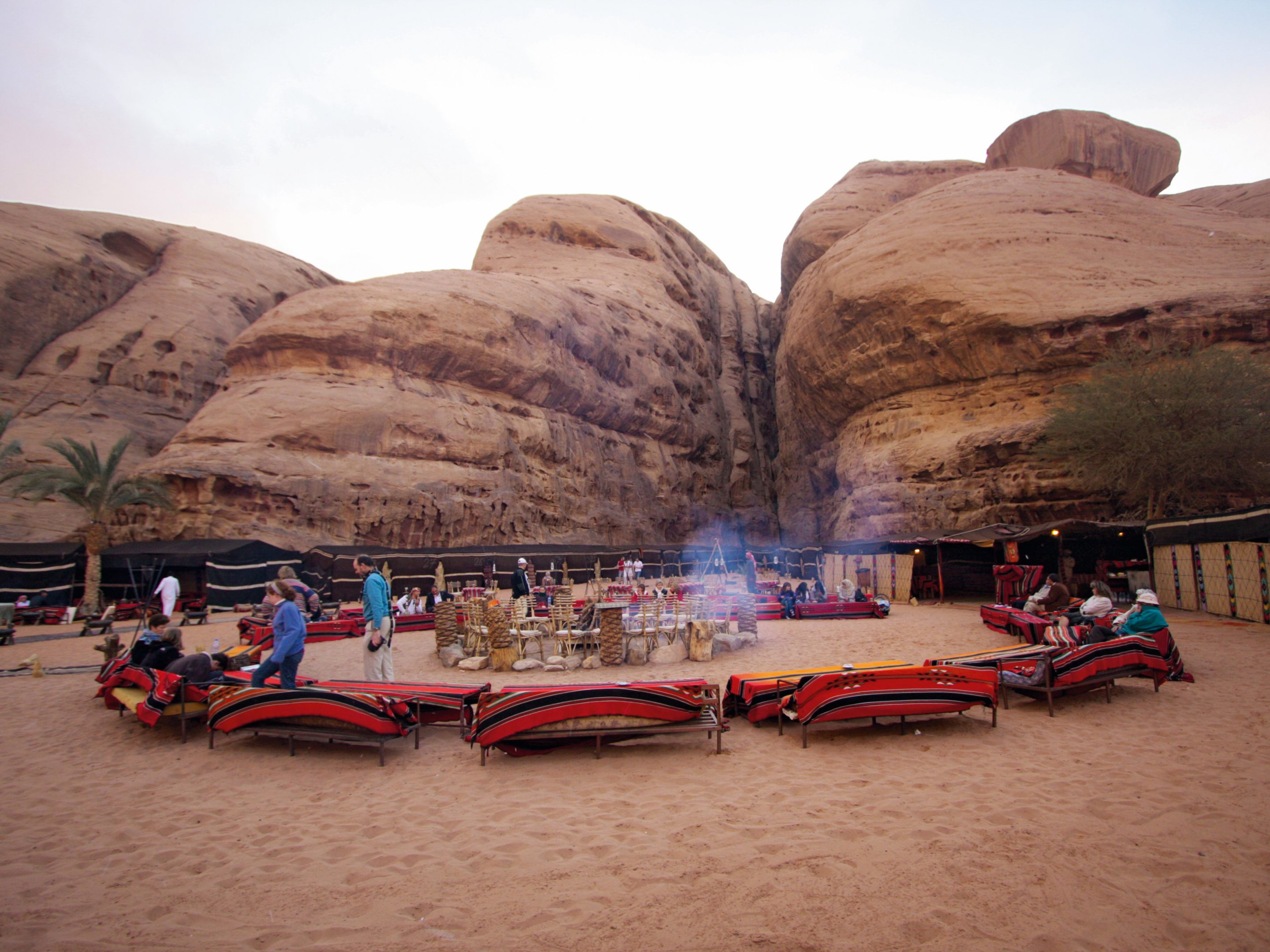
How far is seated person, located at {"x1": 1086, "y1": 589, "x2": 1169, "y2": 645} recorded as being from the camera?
8.05 m

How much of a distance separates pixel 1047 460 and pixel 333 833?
30.0m

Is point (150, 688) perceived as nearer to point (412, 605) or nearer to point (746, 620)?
point (746, 620)

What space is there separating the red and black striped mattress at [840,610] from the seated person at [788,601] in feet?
0.46

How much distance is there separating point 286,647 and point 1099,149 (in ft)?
186

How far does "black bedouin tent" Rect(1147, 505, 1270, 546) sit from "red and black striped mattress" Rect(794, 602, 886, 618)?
7093 mm

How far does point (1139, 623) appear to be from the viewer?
26.7 ft

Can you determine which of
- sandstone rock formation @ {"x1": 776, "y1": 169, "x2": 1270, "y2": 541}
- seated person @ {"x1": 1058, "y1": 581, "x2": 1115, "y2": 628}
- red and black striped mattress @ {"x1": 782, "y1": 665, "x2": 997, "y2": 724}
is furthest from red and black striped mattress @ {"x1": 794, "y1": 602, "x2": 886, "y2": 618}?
sandstone rock formation @ {"x1": 776, "y1": 169, "x2": 1270, "y2": 541}

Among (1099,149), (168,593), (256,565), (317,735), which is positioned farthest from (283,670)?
(1099,149)

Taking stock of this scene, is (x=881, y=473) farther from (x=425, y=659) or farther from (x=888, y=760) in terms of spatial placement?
(x=888, y=760)

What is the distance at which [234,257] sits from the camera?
4988cm

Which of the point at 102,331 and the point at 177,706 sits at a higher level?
the point at 102,331

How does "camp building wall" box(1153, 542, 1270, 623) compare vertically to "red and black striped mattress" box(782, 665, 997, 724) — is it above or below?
above

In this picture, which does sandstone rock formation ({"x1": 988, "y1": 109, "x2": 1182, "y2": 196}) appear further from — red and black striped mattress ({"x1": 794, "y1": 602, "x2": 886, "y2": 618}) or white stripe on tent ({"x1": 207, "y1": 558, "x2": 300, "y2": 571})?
white stripe on tent ({"x1": 207, "y1": 558, "x2": 300, "y2": 571})

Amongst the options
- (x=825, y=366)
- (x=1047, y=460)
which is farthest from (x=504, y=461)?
(x=1047, y=460)
